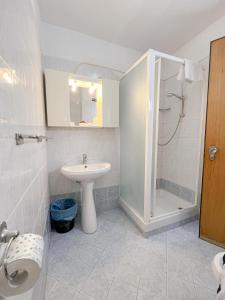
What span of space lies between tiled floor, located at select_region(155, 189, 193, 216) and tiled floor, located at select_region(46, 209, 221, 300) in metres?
0.27

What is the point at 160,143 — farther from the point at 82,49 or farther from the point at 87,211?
the point at 82,49

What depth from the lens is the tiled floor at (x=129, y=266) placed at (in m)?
1.01

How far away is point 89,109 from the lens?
6.11 feet

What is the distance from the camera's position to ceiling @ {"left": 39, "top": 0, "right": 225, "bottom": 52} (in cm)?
141

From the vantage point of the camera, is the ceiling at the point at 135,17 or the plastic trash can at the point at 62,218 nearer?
the ceiling at the point at 135,17

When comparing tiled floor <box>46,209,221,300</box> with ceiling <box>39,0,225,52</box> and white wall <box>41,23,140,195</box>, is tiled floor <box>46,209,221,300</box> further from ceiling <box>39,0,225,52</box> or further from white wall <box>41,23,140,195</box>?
ceiling <box>39,0,225,52</box>

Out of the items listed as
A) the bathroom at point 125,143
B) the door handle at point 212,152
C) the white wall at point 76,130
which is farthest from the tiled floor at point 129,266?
the door handle at point 212,152

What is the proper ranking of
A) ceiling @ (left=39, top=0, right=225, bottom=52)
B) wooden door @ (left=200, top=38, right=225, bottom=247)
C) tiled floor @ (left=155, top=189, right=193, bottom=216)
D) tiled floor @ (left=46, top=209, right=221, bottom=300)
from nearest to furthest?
tiled floor @ (left=46, top=209, right=221, bottom=300) < wooden door @ (left=200, top=38, right=225, bottom=247) < ceiling @ (left=39, top=0, right=225, bottom=52) < tiled floor @ (left=155, top=189, right=193, bottom=216)

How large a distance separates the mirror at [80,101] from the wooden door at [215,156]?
1.05 meters

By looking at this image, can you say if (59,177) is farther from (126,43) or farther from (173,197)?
(126,43)

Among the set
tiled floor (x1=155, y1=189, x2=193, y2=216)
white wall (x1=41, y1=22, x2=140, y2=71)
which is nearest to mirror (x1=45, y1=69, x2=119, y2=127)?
white wall (x1=41, y1=22, x2=140, y2=71)

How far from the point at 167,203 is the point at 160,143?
1025 millimetres

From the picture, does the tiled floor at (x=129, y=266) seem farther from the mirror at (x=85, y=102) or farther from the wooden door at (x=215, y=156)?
the mirror at (x=85, y=102)

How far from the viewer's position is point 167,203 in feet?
6.81
